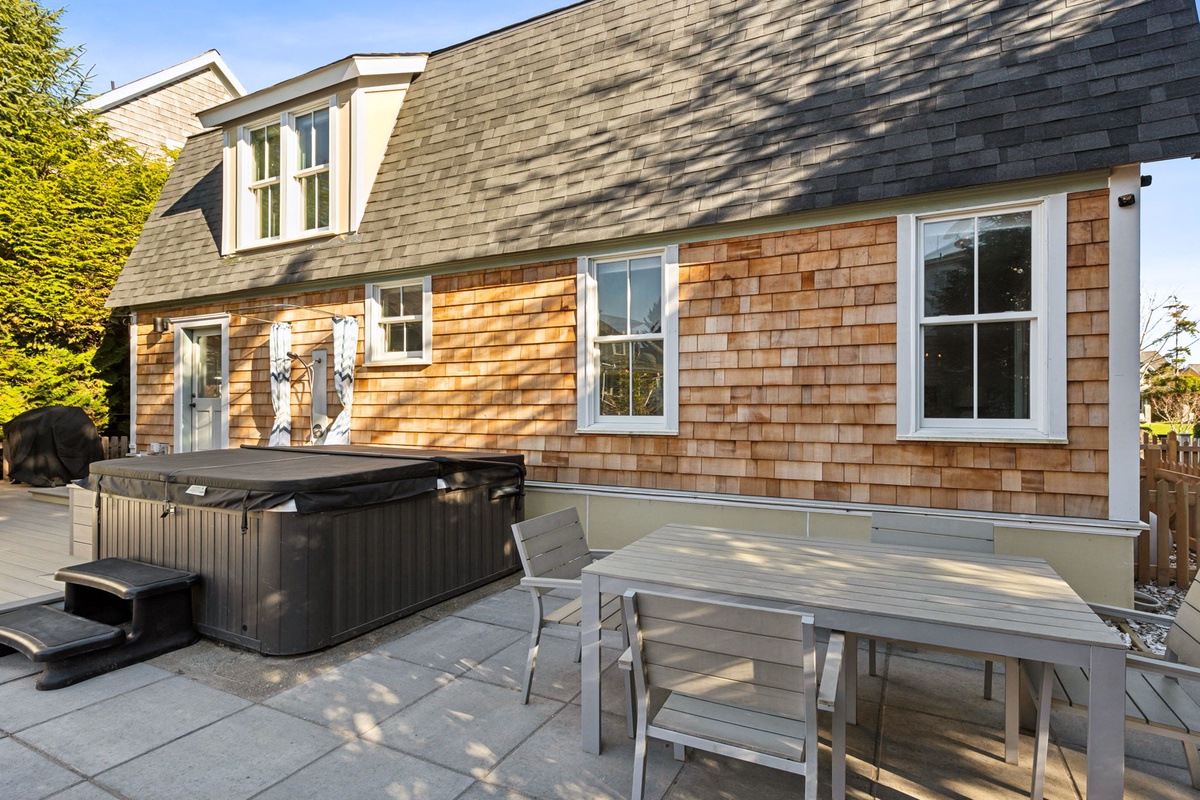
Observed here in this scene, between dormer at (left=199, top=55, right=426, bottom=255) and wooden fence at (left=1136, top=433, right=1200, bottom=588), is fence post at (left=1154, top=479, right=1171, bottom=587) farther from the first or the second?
dormer at (left=199, top=55, right=426, bottom=255)

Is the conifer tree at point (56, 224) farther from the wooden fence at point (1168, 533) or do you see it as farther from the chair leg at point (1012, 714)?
the wooden fence at point (1168, 533)

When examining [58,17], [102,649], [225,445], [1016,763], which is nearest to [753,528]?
[1016,763]

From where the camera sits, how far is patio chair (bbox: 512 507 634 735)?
120 inches

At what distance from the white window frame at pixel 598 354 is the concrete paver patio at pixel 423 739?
7.48 ft

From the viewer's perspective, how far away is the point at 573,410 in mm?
5809

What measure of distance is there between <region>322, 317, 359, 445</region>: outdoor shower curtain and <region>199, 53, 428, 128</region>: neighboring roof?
2.74 meters

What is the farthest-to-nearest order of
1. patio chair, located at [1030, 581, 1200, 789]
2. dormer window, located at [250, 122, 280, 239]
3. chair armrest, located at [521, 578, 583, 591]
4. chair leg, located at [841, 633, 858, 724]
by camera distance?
1. dormer window, located at [250, 122, 280, 239]
2. chair armrest, located at [521, 578, 583, 591]
3. chair leg, located at [841, 633, 858, 724]
4. patio chair, located at [1030, 581, 1200, 789]

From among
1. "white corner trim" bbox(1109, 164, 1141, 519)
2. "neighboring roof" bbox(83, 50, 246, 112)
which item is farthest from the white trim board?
"neighboring roof" bbox(83, 50, 246, 112)

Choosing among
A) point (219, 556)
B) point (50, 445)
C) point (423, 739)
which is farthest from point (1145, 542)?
point (50, 445)

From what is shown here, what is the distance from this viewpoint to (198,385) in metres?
8.74

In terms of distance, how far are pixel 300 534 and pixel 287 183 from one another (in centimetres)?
566

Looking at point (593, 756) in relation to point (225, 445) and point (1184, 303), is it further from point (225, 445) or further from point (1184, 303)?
point (1184, 303)

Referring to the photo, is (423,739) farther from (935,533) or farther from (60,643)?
(935,533)

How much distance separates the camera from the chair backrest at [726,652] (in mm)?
1881
